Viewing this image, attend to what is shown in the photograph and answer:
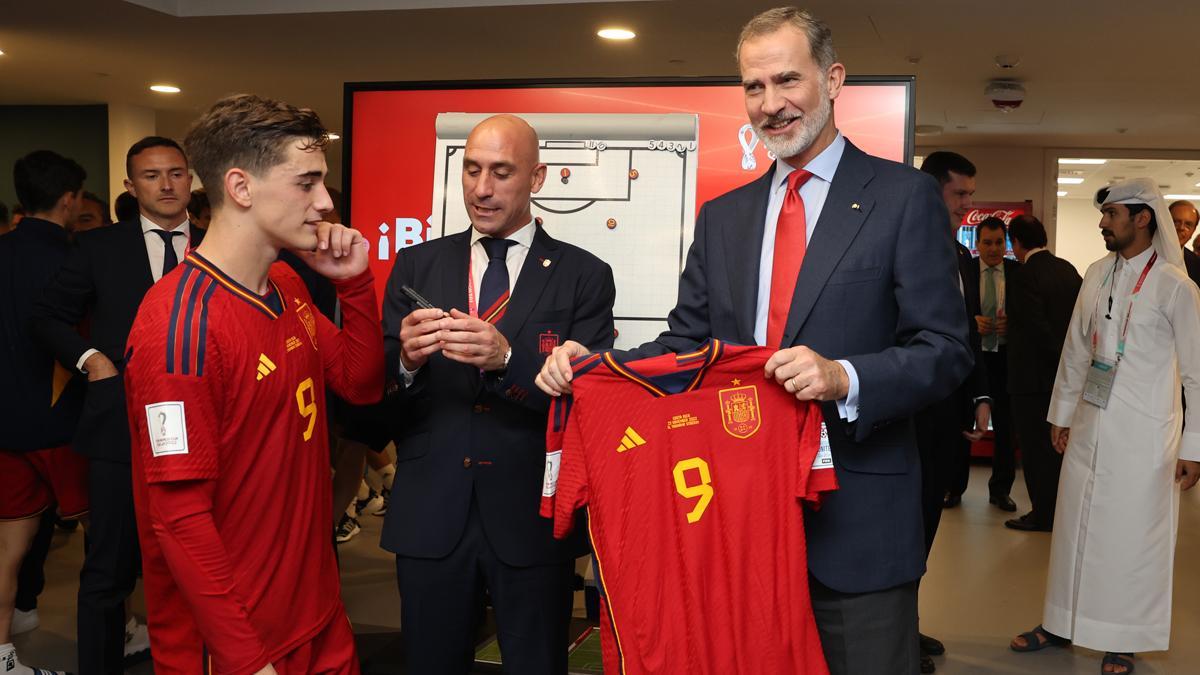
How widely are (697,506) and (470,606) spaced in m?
0.70

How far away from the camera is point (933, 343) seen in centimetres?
196

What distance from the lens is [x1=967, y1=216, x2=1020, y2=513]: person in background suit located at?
7.43 m

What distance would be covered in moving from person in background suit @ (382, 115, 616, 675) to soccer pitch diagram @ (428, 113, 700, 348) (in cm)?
110

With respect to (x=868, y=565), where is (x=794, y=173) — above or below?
above

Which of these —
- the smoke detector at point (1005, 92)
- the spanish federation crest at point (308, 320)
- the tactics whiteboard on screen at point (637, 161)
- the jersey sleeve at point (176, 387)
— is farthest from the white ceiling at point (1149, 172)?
the jersey sleeve at point (176, 387)

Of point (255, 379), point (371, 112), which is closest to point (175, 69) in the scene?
point (371, 112)

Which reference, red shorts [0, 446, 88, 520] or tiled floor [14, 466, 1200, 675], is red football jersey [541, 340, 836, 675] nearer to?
tiled floor [14, 466, 1200, 675]

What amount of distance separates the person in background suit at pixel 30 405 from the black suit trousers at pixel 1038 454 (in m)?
5.29

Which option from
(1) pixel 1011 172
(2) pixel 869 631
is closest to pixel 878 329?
(2) pixel 869 631

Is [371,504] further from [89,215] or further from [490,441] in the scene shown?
[490,441]

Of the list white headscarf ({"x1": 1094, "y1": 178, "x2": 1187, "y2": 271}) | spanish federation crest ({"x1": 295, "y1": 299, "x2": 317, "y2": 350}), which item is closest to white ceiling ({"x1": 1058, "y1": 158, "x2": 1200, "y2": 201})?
white headscarf ({"x1": 1094, "y1": 178, "x2": 1187, "y2": 271})

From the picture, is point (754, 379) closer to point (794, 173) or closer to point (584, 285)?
point (794, 173)

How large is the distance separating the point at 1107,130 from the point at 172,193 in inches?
354

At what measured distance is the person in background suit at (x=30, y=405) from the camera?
388cm
